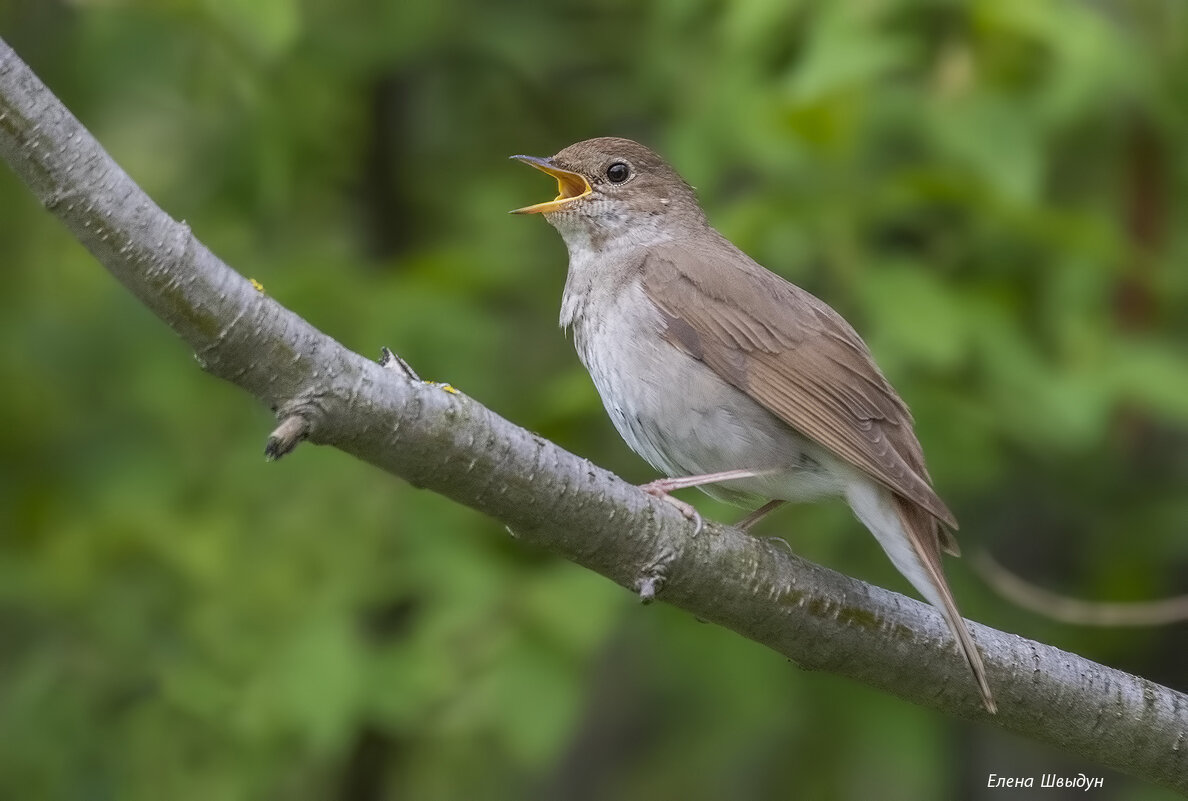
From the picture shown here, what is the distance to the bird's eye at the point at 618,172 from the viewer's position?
5.91 meters

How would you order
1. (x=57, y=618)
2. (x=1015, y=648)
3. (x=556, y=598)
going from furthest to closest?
(x=57, y=618) → (x=556, y=598) → (x=1015, y=648)

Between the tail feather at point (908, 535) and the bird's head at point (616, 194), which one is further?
the bird's head at point (616, 194)

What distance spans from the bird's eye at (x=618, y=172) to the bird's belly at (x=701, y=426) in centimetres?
113

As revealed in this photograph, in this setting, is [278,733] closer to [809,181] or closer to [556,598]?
[556,598]

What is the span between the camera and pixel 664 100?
7.06 metres

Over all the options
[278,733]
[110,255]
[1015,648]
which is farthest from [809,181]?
[110,255]

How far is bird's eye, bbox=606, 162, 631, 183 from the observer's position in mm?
5910

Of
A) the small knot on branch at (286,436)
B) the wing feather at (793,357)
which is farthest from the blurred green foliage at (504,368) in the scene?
the small knot on branch at (286,436)

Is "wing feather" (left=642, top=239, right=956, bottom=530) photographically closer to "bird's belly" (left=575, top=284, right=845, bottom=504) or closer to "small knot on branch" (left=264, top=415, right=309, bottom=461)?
"bird's belly" (left=575, top=284, right=845, bottom=504)

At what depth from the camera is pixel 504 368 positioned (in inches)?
281

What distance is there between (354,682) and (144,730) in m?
1.02

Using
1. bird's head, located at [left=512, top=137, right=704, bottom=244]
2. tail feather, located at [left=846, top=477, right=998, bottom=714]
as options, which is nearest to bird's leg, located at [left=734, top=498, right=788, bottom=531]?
tail feather, located at [left=846, top=477, right=998, bottom=714]

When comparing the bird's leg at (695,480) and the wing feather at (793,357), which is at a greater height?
the wing feather at (793,357)

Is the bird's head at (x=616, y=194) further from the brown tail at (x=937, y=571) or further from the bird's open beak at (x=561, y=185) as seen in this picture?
the brown tail at (x=937, y=571)
